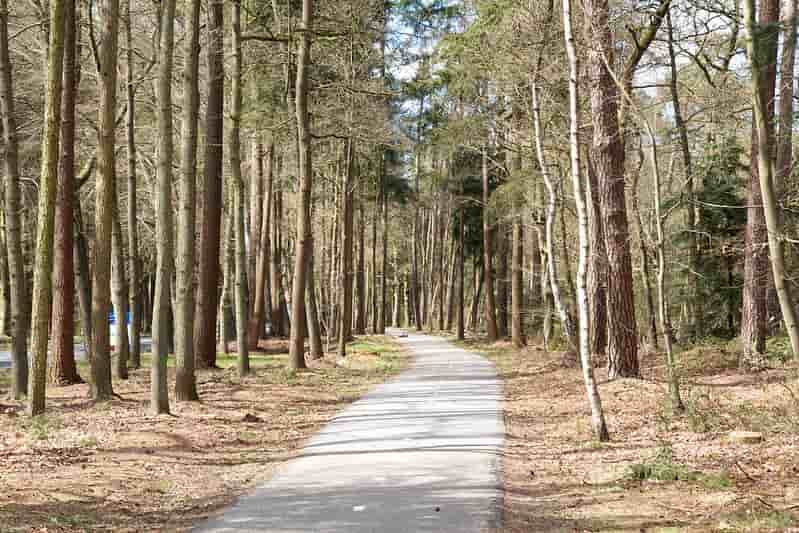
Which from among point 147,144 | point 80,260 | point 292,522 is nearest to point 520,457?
point 292,522

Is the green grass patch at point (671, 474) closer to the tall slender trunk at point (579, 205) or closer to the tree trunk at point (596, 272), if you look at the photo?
the tall slender trunk at point (579, 205)

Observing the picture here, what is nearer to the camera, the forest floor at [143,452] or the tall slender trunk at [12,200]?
the forest floor at [143,452]

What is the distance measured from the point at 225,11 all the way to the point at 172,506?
17273mm

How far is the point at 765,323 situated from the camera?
1670 cm

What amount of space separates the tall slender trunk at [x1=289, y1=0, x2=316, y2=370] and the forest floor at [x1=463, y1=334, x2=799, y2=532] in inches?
268

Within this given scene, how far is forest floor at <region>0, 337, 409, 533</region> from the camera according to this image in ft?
24.8

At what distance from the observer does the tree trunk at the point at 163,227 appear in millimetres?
12938

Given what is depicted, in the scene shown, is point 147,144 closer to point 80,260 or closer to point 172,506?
point 80,260

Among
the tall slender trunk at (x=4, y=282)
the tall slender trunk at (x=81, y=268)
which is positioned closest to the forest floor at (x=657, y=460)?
the tall slender trunk at (x=81, y=268)

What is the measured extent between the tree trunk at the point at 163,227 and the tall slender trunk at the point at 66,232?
236cm

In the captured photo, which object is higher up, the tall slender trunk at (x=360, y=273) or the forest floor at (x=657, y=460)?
the tall slender trunk at (x=360, y=273)

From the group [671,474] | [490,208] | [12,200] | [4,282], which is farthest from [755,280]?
[4,282]

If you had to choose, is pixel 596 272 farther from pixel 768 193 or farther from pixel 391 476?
pixel 391 476

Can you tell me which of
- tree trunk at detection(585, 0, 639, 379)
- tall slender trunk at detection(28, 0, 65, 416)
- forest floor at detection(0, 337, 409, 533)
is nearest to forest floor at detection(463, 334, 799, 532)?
tree trunk at detection(585, 0, 639, 379)
